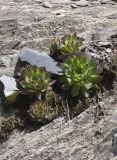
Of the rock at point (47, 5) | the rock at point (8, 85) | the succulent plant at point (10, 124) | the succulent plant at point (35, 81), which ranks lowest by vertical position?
the succulent plant at point (10, 124)

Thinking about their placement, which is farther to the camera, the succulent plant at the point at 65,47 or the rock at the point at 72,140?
the succulent plant at the point at 65,47

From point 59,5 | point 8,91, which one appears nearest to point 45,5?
point 59,5

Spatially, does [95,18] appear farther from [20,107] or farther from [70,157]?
[70,157]

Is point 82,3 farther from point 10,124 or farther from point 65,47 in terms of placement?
point 10,124

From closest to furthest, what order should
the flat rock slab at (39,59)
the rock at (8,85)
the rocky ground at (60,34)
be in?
the rocky ground at (60,34) → the rock at (8,85) → the flat rock slab at (39,59)

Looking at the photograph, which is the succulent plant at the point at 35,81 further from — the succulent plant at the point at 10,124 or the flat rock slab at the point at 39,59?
the succulent plant at the point at 10,124

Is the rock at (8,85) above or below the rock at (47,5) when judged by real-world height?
below

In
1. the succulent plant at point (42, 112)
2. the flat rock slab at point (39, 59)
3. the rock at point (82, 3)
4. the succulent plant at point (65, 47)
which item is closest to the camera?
the succulent plant at point (42, 112)

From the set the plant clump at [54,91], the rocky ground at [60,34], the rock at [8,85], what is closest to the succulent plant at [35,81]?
the plant clump at [54,91]
